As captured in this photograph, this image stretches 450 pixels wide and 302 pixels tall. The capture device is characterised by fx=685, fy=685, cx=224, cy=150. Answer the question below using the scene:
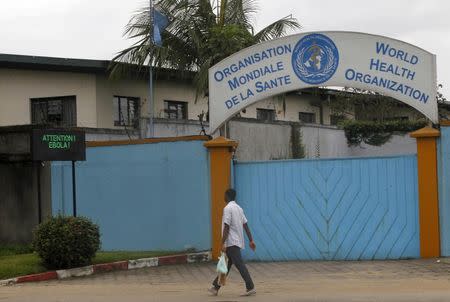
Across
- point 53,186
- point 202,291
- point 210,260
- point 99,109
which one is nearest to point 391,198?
point 210,260

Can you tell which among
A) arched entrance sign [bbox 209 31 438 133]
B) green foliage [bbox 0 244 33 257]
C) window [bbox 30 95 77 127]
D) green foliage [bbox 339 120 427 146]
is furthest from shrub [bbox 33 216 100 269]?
green foliage [bbox 339 120 427 146]

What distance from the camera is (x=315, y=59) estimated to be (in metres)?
15.1

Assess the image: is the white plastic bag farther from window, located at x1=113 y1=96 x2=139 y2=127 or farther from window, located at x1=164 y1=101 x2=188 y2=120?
window, located at x1=164 y1=101 x2=188 y2=120

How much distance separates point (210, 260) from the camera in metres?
15.3

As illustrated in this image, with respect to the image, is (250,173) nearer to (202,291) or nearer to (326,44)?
(326,44)

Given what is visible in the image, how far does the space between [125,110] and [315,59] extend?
10590mm

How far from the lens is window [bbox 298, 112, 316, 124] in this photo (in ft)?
108

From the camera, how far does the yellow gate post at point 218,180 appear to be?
1530 centimetres

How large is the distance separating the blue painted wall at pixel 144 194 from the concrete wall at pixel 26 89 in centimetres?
629

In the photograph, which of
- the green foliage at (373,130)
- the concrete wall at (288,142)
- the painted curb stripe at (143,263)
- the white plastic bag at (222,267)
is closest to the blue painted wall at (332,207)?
the painted curb stripe at (143,263)

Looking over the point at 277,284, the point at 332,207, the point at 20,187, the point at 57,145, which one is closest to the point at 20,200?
the point at 20,187

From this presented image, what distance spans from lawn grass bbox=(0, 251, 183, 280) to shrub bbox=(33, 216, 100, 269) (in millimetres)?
323

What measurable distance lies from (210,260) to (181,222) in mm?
1248

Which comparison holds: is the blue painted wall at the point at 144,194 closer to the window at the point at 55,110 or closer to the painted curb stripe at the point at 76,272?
the painted curb stripe at the point at 76,272
